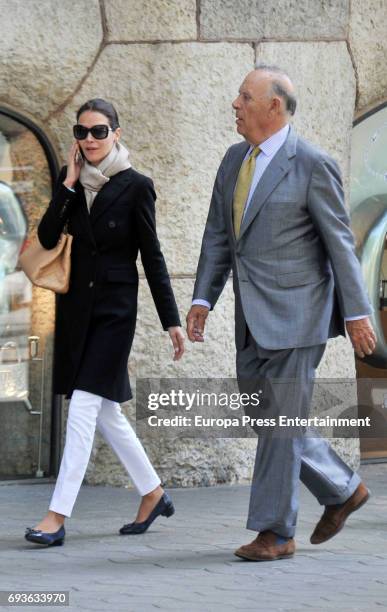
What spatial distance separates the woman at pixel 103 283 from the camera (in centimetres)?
622

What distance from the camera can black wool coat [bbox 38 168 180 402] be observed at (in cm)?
623

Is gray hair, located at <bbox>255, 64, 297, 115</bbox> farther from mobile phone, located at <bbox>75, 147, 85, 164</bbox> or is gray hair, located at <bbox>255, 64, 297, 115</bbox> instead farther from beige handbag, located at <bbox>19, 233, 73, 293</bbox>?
beige handbag, located at <bbox>19, 233, 73, 293</bbox>

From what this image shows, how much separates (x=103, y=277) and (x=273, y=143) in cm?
95

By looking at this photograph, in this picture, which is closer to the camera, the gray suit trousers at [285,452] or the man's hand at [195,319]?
the gray suit trousers at [285,452]

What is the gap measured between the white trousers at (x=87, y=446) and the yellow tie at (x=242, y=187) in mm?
979

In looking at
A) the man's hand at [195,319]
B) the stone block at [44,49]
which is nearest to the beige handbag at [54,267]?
the man's hand at [195,319]

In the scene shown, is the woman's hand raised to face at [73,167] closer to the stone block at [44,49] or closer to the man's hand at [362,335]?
the man's hand at [362,335]

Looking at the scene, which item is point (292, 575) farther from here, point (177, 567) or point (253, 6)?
point (253, 6)

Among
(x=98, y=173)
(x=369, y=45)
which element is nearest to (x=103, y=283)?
(x=98, y=173)

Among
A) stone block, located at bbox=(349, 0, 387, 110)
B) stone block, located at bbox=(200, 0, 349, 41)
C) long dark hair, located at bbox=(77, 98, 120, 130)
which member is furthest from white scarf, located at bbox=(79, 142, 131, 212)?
stone block, located at bbox=(349, 0, 387, 110)

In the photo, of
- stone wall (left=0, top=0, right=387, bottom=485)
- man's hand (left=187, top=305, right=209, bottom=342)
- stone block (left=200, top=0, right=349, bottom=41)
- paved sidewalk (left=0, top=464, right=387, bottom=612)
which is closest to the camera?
paved sidewalk (left=0, top=464, right=387, bottom=612)

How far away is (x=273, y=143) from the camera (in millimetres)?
5852

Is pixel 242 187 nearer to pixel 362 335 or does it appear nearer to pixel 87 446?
pixel 362 335

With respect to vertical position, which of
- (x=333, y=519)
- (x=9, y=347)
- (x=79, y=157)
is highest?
(x=79, y=157)
